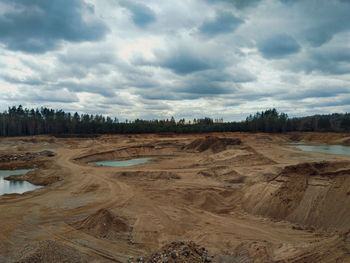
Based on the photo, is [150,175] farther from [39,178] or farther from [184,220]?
[184,220]

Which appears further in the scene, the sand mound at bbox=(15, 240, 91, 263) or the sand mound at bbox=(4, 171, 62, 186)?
the sand mound at bbox=(4, 171, 62, 186)

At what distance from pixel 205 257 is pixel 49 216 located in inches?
388

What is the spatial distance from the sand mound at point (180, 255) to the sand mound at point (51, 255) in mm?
2797

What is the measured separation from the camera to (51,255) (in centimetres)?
854

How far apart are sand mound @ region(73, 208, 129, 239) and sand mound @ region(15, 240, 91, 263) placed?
204 centimetres

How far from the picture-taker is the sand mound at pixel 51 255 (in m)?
8.31

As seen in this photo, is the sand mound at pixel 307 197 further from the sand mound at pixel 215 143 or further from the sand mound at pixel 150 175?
the sand mound at pixel 215 143

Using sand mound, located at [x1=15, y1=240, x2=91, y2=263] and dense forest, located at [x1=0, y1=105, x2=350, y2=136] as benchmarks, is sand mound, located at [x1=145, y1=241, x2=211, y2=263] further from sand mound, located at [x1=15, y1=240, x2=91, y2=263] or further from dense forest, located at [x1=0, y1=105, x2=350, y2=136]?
dense forest, located at [x1=0, y1=105, x2=350, y2=136]

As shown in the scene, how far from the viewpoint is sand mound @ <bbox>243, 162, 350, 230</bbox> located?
1181 centimetres

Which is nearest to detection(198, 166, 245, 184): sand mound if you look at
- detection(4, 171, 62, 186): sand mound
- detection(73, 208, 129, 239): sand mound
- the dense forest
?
detection(73, 208, 129, 239): sand mound

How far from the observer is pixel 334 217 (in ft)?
38.1

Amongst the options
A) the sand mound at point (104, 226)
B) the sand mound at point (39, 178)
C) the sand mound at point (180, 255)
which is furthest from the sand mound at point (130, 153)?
the sand mound at point (180, 255)

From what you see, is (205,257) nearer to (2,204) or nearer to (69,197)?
(69,197)

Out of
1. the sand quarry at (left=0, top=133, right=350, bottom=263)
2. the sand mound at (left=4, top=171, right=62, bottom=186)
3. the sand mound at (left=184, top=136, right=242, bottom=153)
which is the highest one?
the sand mound at (left=184, top=136, right=242, bottom=153)
